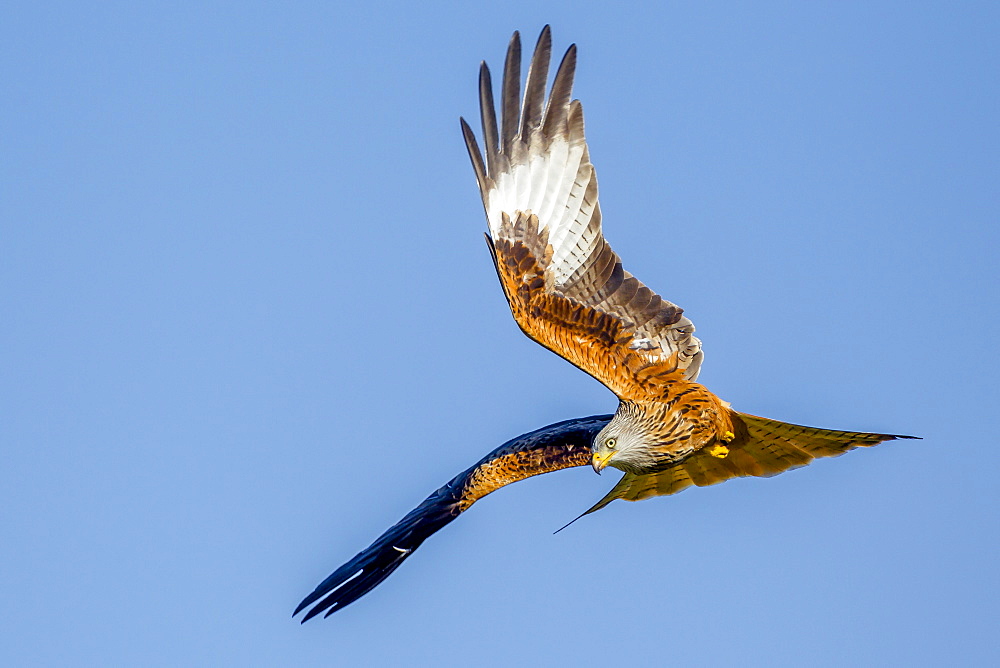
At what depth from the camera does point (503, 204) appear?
12008 mm

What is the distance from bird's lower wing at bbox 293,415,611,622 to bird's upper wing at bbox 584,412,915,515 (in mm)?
626

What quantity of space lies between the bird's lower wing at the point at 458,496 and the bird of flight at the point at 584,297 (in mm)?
1024

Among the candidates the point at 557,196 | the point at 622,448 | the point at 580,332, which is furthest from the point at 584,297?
the point at 622,448

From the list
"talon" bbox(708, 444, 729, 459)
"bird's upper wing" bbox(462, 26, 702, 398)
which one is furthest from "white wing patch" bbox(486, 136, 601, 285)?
"talon" bbox(708, 444, 729, 459)

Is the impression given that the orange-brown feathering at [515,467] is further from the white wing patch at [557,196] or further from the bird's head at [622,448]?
the white wing patch at [557,196]

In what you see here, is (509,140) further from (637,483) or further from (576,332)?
(637,483)

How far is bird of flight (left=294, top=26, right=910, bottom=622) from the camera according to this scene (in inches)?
460

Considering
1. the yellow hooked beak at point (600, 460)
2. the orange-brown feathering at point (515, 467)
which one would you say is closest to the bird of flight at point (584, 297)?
the yellow hooked beak at point (600, 460)

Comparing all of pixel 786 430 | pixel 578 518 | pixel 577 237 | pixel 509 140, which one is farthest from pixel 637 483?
pixel 509 140

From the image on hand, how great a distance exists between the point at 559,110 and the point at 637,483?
3.72 m

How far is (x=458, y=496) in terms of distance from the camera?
1323 cm

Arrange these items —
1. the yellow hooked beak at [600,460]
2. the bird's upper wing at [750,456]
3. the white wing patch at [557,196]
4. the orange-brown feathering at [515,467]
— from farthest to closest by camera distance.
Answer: the orange-brown feathering at [515,467], the bird's upper wing at [750,456], the white wing patch at [557,196], the yellow hooked beak at [600,460]

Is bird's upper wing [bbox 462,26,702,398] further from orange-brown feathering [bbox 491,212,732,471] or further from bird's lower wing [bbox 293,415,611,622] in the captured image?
bird's lower wing [bbox 293,415,611,622]

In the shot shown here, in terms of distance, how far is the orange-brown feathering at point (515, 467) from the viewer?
12891 mm
